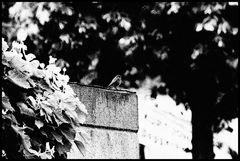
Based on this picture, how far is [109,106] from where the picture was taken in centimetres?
566

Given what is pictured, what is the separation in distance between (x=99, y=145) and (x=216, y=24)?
390 cm

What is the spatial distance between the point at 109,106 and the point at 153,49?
393cm

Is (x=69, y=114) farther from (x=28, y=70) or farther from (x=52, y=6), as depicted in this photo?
(x=52, y=6)

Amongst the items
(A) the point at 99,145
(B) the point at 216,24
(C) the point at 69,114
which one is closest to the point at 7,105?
(C) the point at 69,114

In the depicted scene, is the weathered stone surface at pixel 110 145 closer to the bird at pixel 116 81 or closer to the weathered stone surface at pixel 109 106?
the weathered stone surface at pixel 109 106

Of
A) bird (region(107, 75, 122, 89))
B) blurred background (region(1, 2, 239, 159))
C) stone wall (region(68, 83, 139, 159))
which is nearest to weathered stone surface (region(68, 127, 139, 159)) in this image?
stone wall (region(68, 83, 139, 159))

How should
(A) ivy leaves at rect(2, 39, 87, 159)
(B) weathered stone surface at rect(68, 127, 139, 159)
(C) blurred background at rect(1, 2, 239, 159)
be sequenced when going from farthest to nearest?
(C) blurred background at rect(1, 2, 239, 159) → (B) weathered stone surface at rect(68, 127, 139, 159) → (A) ivy leaves at rect(2, 39, 87, 159)

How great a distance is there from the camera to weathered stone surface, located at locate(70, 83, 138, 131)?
5.52 metres

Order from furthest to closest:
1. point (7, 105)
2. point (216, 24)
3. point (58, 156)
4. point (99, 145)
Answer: point (216, 24), point (99, 145), point (58, 156), point (7, 105)

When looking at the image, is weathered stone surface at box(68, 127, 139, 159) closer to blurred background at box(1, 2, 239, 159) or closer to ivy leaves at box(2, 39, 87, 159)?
ivy leaves at box(2, 39, 87, 159)

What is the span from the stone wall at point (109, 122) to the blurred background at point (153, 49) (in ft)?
9.81

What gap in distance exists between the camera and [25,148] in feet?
11.9

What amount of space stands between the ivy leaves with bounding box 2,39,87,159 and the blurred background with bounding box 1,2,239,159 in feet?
15.7

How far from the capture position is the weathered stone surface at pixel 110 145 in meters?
5.48
